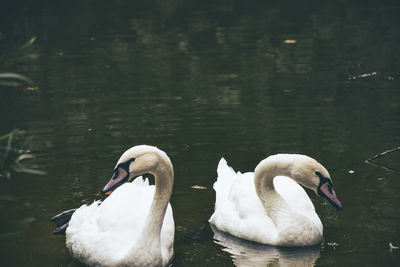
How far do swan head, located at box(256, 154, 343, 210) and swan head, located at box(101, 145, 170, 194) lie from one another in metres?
1.15

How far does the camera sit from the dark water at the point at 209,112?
6672mm

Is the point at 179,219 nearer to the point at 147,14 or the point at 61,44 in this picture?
the point at 61,44

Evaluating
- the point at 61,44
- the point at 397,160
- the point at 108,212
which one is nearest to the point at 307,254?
the point at 108,212

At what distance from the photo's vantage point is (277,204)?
653cm

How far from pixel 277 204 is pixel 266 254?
19.6 inches

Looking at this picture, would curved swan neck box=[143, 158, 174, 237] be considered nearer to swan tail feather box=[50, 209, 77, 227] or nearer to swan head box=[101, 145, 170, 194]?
swan head box=[101, 145, 170, 194]

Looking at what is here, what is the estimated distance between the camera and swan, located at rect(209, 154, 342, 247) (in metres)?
6.30

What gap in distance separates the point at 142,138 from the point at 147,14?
1413 centimetres

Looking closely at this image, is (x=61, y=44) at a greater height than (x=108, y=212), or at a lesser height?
lesser

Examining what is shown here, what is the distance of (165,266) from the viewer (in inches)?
235

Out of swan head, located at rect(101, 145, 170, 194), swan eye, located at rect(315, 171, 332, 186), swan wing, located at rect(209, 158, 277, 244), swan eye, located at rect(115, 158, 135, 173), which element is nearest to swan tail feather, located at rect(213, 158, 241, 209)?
swan wing, located at rect(209, 158, 277, 244)

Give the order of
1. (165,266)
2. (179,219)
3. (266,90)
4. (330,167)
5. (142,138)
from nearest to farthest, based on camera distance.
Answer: (165,266)
(179,219)
(330,167)
(142,138)
(266,90)

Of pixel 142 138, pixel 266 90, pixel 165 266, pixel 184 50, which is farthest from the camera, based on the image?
pixel 184 50

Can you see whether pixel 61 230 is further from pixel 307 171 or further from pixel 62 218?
pixel 307 171
